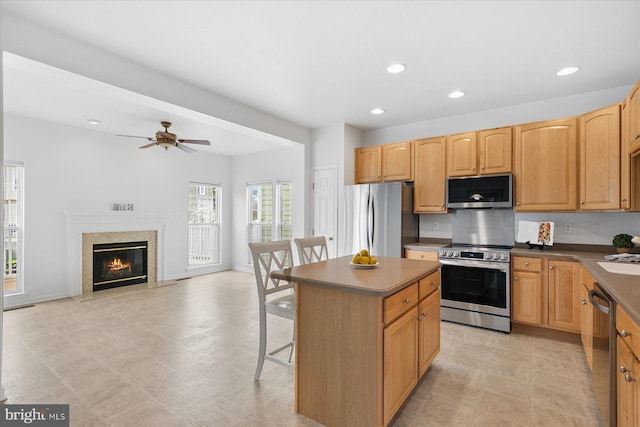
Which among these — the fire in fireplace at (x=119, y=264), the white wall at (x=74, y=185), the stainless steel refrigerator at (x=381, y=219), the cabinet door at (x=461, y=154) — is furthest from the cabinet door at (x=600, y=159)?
the fire in fireplace at (x=119, y=264)

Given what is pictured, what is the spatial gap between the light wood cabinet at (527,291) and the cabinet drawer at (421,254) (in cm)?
84

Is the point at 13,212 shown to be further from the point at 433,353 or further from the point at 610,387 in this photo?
the point at 610,387

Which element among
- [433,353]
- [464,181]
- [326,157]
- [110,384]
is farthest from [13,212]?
[464,181]

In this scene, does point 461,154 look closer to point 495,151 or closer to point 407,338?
point 495,151

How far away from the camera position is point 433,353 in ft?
8.18

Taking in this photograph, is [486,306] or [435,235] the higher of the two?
[435,235]

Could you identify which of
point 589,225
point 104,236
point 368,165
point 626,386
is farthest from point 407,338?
point 104,236

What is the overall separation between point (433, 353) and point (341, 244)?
2345mm

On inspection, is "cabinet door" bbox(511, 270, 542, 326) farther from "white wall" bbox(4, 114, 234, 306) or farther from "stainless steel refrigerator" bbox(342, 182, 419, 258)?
"white wall" bbox(4, 114, 234, 306)

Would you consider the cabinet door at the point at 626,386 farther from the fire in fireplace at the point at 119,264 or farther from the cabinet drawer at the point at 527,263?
the fire in fireplace at the point at 119,264

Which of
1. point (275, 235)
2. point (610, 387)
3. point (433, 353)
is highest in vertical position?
point (275, 235)

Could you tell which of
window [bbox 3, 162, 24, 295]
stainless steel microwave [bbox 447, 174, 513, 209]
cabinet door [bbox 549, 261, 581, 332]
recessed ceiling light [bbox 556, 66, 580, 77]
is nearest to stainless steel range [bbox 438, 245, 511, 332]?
cabinet door [bbox 549, 261, 581, 332]

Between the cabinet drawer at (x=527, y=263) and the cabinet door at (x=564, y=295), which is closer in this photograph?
the cabinet door at (x=564, y=295)

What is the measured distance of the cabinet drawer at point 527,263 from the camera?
10.8ft
